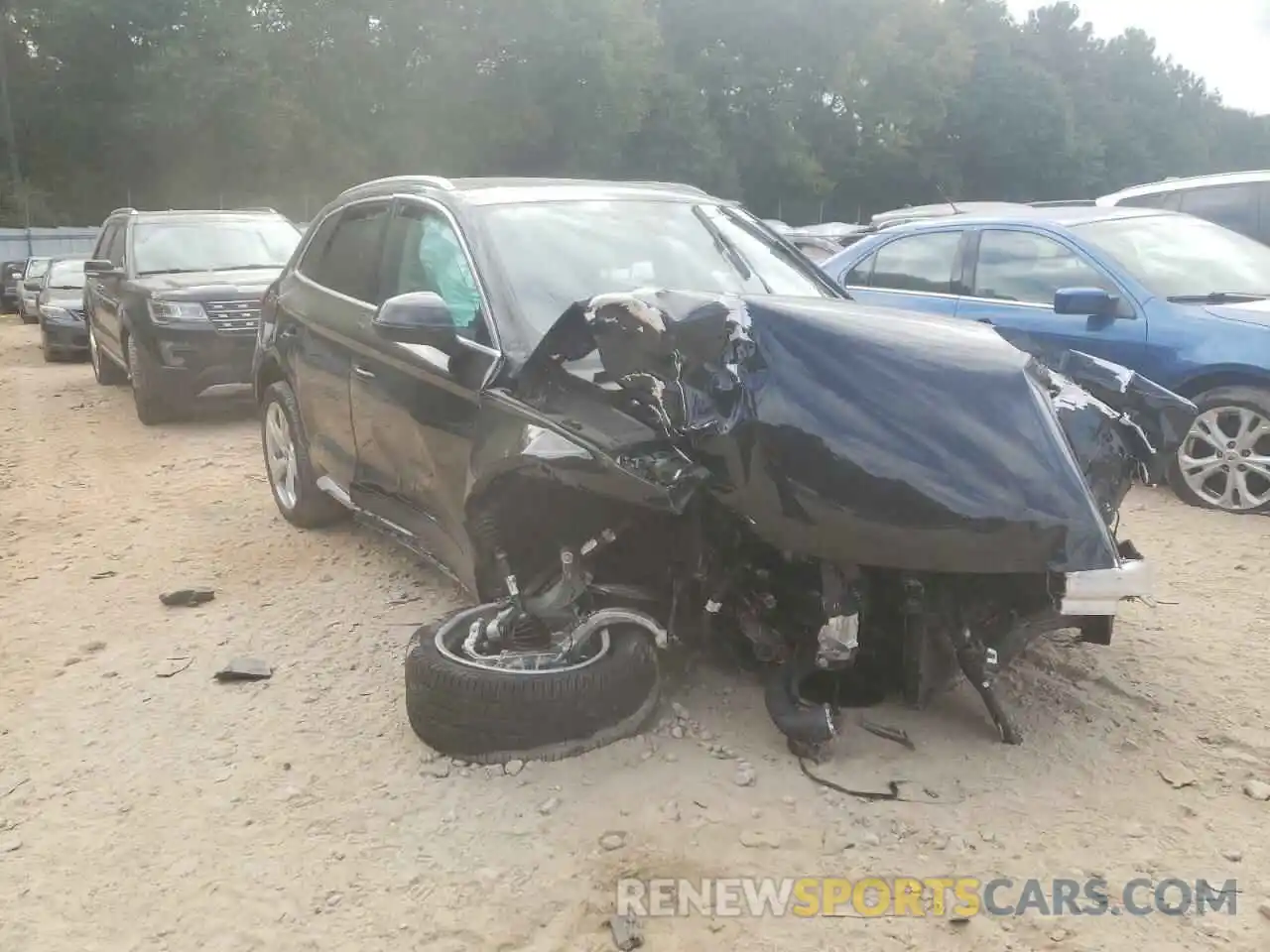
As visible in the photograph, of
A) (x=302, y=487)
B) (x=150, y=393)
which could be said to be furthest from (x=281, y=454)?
(x=150, y=393)

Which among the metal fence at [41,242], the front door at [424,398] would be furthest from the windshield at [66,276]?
the front door at [424,398]

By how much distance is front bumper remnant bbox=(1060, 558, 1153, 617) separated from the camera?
114 inches

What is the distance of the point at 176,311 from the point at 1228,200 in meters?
8.47

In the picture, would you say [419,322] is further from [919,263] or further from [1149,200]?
[1149,200]

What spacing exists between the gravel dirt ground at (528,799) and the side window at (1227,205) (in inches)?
211

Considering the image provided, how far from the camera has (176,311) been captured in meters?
9.09

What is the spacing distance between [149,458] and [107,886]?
19.0 feet

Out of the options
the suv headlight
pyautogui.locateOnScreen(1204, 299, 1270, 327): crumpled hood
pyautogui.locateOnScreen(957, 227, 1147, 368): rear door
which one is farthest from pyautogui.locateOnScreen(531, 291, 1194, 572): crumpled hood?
the suv headlight

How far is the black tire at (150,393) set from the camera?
9.19m

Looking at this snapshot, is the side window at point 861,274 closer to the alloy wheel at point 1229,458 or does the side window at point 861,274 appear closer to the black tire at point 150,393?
the alloy wheel at point 1229,458

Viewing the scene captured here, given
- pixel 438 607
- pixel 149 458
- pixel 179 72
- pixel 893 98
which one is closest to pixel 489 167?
pixel 179 72

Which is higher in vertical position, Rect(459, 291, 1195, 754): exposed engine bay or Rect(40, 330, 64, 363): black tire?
Rect(459, 291, 1195, 754): exposed engine bay

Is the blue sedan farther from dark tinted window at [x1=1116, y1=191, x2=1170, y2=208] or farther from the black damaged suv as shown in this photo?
the black damaged suv

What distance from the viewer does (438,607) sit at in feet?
15.5
